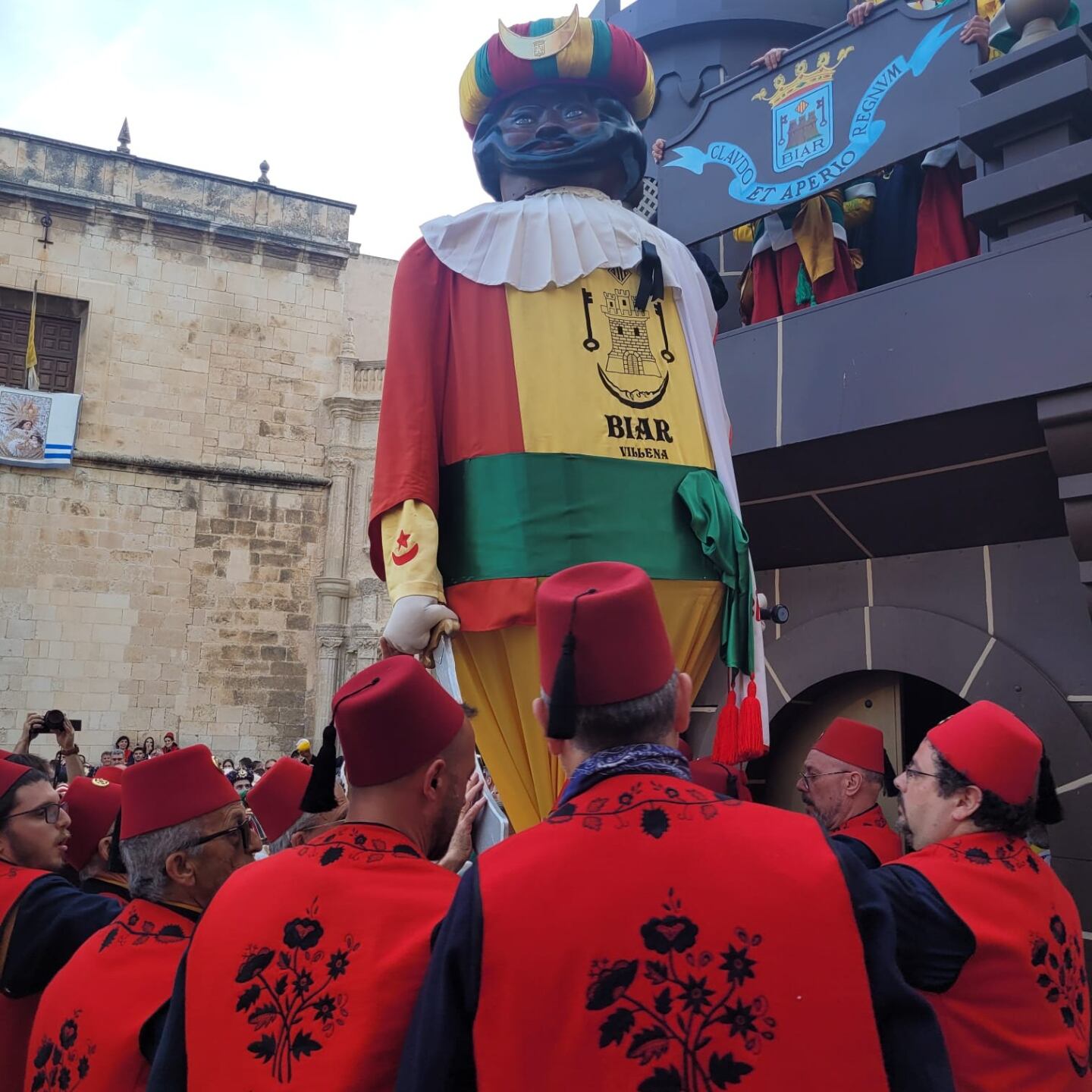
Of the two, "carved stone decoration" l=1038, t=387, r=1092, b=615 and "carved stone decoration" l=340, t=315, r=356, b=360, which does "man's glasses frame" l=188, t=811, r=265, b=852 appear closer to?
"carved stone decoration" l=1038, t=387, r=1092, b=615

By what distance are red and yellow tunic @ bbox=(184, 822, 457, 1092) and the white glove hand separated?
29.2 inches

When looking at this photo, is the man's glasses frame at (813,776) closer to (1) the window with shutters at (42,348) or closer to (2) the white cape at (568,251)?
(2) the white cape at (568,251)

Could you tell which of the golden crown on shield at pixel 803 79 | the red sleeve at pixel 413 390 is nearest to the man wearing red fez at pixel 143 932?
the red sleeve at pixel 413 390

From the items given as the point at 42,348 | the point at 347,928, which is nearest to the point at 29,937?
the point at 347,928

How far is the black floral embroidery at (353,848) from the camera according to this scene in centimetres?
178

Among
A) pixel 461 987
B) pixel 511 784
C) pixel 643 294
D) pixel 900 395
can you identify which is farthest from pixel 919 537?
pixel 461 987

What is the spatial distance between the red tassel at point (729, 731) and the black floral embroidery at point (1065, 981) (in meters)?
0.81

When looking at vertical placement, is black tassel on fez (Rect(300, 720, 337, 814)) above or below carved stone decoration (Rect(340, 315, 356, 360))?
below

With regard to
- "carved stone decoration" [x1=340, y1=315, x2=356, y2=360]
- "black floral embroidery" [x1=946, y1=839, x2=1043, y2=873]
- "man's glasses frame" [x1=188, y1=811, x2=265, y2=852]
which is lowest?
"man's glasses frame" [x1=188, y1=811, x2=265, y2=852]

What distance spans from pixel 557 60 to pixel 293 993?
2324mm

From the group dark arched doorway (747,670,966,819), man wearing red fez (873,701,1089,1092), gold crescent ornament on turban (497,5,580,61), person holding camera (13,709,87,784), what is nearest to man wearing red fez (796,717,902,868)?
dark arched doorway (747,670,966,819)

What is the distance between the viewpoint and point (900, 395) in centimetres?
364

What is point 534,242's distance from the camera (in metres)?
2.77

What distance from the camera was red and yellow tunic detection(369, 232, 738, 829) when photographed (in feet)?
8.45
